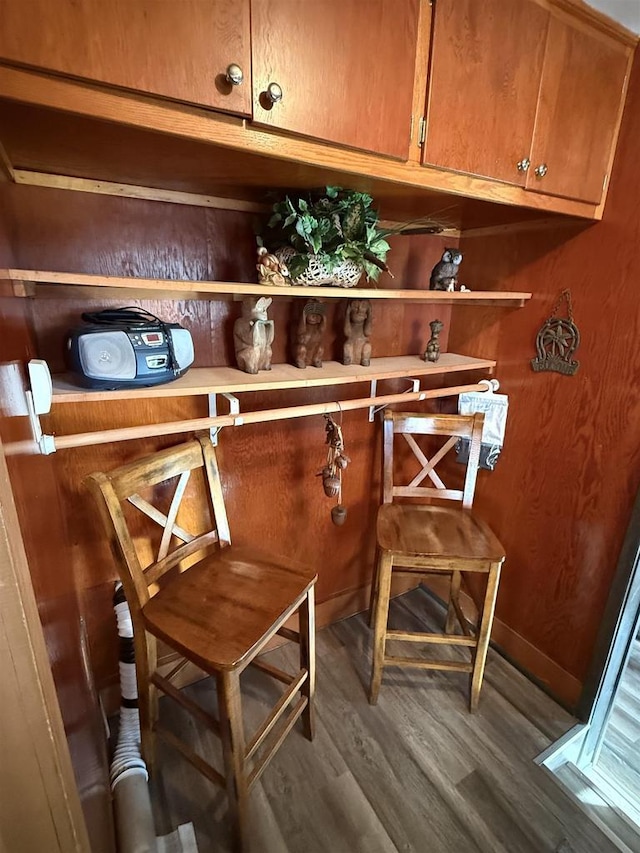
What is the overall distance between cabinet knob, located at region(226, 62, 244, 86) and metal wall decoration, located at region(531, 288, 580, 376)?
49.4 inches

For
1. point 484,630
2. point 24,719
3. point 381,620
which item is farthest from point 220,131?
point 484,630

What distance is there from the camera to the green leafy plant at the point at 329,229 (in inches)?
44.3

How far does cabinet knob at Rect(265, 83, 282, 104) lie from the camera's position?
31.5 inches

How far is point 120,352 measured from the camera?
3.26 ft

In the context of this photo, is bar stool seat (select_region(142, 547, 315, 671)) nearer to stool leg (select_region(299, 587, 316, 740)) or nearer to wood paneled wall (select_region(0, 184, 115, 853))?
stool leg (select_region(299, 587, 316, 740))

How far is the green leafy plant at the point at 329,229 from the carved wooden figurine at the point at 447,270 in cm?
39

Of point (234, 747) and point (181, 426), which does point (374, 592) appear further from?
point (181, 426)

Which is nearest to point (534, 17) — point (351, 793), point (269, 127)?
point (269, 127)

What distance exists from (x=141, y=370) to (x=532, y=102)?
4.11ft

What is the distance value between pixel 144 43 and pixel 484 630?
1.81 m

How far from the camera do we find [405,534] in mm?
1577

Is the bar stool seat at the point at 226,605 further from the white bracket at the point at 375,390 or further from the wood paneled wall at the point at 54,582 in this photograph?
the white bracket at the point at 375,390

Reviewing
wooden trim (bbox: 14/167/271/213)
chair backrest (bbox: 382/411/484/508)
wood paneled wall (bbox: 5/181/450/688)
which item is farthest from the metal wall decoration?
wooden trim (bbox: 14/167/271/213)

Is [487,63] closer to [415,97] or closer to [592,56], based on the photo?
[415,97]
